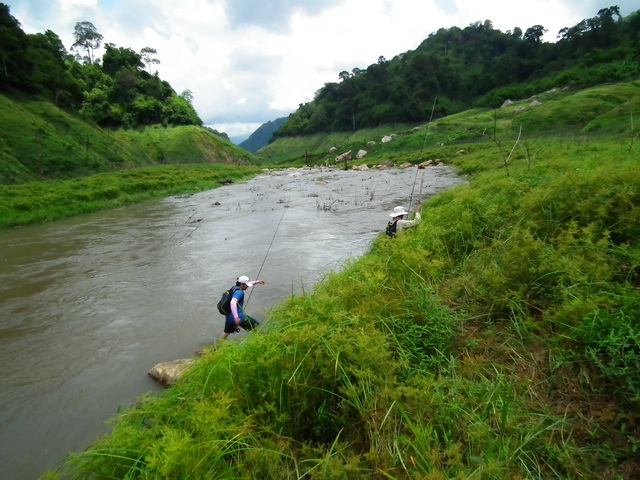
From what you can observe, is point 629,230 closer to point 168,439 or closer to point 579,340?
point 579,340

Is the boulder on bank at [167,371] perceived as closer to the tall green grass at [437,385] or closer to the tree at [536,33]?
the tall green grass at [437,385]

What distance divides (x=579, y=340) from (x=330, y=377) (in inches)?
87.4

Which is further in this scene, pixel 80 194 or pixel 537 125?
pixel 537 125

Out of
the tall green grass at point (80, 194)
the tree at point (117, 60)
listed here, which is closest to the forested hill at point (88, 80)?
the tree at point (117, 60)

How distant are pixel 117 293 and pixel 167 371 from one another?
198 inches

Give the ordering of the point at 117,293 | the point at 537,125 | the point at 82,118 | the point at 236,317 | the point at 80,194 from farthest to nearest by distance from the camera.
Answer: the point at 82,118 → the point at 537,125 → the point at 80,194 → the point at 117,293 → the point at 236,317

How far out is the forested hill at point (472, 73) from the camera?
67.0 meters

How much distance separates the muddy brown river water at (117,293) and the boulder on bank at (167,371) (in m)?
0.17

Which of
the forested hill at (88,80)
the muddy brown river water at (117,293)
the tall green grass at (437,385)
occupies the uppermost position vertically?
the forested hill at (88,80)

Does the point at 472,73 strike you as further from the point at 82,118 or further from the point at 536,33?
the point at 82,118

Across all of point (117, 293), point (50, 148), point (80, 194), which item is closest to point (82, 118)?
point (50, 148)

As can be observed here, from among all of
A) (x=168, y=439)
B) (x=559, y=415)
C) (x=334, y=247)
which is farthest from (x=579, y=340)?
(x=334, y=247)

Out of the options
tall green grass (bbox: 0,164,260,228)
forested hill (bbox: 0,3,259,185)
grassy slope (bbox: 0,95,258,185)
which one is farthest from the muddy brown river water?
forested hill (bbox: 0,3,259,185)

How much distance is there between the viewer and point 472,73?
10562 cm
